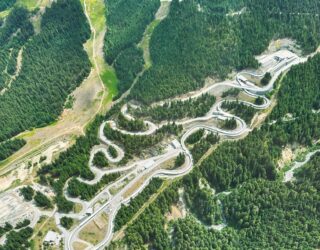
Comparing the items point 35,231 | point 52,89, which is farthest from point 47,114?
point 35,231

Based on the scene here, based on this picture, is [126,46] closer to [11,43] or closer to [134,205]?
[11,43]

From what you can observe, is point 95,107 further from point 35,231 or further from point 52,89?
point 35,231

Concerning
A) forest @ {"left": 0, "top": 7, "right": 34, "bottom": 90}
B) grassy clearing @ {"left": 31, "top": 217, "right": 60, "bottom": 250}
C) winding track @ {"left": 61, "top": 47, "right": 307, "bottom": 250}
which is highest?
forest @ {"left": 0, "top": 7, "right": 34, "bottom": 90}

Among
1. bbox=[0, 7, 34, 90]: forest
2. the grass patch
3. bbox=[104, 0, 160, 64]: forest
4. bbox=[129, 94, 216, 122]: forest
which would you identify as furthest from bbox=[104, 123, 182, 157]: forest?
bbox=[0, 7, 34, 90]: forest

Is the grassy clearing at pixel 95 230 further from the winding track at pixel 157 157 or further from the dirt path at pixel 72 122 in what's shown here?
the dirt path at pixel 72 122

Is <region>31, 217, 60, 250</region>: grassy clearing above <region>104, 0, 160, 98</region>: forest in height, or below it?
below

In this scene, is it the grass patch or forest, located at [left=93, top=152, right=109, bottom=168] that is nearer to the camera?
forest, located at [left=93, top=152, right=109, bottom=168]

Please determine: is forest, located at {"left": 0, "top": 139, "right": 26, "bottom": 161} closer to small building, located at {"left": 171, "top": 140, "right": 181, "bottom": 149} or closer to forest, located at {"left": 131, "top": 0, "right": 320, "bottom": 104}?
forest, located at {"left": 131, "top": 0, "right": 320, "bottom": 104}

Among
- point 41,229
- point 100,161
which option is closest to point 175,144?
point 100,161
